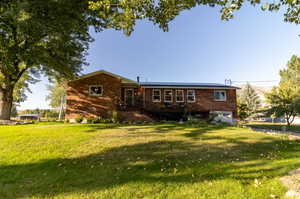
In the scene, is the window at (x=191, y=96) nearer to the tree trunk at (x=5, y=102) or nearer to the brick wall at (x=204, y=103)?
the brick wall at (x=204, y=103)

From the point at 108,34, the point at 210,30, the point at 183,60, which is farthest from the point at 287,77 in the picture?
the point at 108,34

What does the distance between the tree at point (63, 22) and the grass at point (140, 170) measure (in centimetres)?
402

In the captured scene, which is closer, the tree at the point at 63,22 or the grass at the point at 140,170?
the grass at the point at 140,170

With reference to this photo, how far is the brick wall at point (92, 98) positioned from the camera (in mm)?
14297

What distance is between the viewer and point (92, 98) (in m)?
14.6

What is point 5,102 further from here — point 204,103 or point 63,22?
point 204,103

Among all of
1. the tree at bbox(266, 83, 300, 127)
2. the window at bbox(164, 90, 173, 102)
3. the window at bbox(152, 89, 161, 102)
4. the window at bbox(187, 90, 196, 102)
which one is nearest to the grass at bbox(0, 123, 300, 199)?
the window at bbox(152, 89, 161, 102)

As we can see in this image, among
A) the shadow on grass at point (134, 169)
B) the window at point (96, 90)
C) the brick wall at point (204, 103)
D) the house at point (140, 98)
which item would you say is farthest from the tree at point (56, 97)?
the shadow on grass at point (134, 169)

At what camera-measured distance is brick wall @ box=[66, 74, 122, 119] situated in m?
14.3

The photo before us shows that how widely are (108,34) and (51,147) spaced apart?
44.0 feet

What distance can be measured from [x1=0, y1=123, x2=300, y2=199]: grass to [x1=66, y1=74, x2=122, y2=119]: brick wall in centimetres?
882

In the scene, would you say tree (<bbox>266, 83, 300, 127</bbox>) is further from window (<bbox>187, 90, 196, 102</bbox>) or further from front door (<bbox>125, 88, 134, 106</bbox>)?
A: front door (<bbox>125, 88, 134, 106</bbox>)

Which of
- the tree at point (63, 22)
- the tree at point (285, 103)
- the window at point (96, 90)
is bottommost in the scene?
the tree at point (285, 103)

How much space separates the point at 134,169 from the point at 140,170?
6.5 inches
